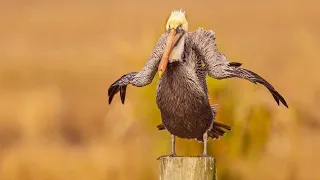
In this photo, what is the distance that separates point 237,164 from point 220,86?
0.36 m

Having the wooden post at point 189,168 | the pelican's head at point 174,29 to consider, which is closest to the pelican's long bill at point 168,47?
the pelican's head at point 174,29

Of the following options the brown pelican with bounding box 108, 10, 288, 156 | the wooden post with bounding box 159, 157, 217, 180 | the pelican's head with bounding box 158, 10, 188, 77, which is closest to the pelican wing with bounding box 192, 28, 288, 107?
the brown pelican with bounding box 108, 10, 288, 156

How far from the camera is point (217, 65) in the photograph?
80.7 inches

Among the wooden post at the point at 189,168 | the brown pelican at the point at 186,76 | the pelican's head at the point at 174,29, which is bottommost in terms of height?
the wooden post at the point at 189,168

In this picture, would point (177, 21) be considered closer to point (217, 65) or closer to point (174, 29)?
point (174, 29)

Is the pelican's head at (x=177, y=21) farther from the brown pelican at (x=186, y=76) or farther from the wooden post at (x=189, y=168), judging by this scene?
the wooden post at (x=189, y=168)

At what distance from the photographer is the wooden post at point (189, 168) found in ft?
6.43

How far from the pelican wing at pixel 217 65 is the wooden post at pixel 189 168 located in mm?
259

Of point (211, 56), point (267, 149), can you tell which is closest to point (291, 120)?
point (267, 149)

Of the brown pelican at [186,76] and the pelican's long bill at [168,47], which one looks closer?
the pelican's long bill at [168,47]

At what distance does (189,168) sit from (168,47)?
13.8 inches

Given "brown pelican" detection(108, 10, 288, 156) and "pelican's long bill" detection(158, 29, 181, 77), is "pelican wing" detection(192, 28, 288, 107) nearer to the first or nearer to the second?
"brown pelican" detection(108, 10, 288, 156)

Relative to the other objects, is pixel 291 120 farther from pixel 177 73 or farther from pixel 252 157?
pixel 177 73

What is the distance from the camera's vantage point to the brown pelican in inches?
78.4
